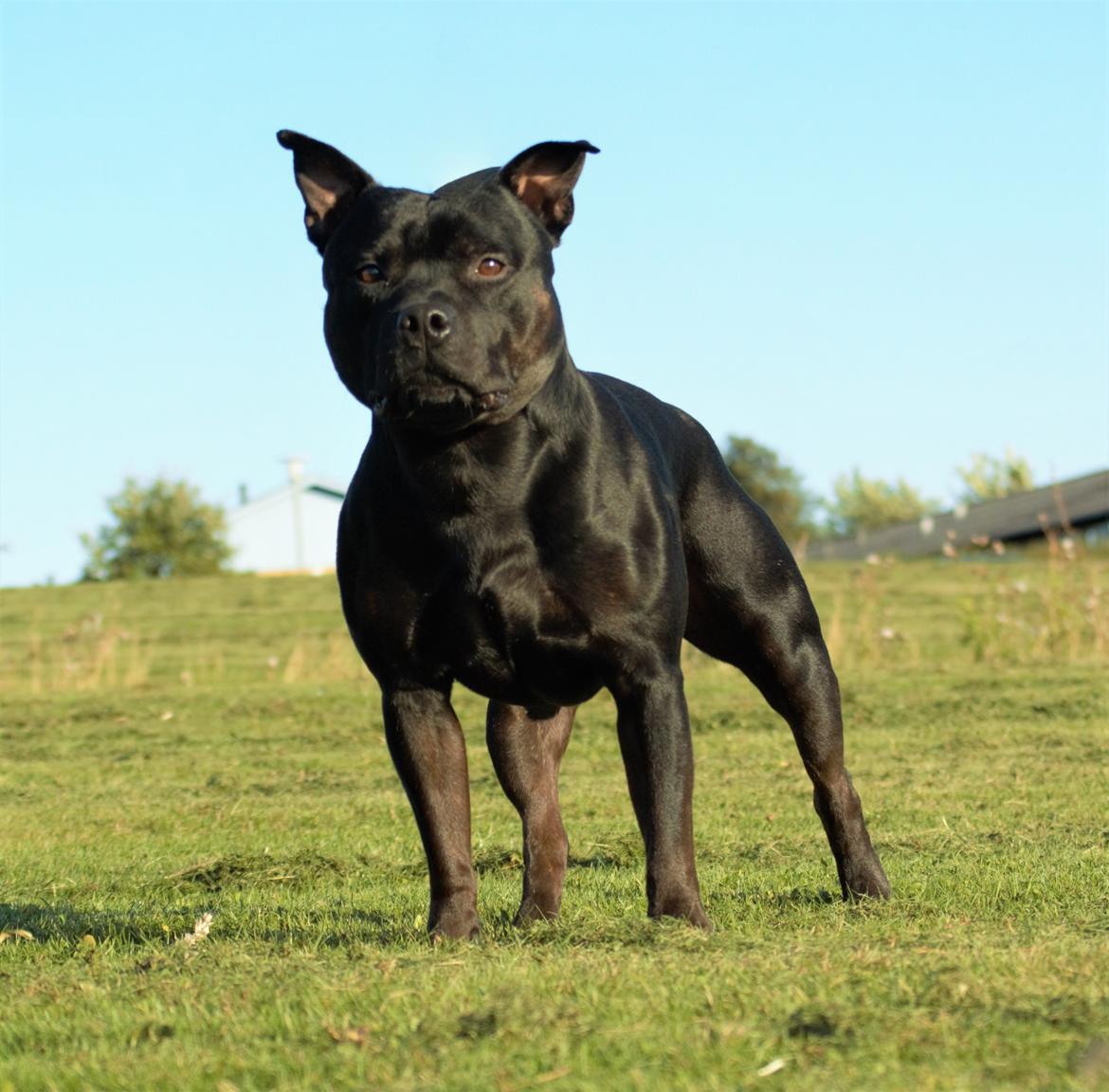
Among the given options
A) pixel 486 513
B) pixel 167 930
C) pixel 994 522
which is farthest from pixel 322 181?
pixel 994 522

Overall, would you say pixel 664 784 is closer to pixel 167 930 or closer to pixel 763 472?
pixel 167 930

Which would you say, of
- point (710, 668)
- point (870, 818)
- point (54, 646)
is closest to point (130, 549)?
point (54, 646)

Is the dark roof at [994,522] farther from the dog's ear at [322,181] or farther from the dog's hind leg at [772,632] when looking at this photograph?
the dog's ear at [322,181]

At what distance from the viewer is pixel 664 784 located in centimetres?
525

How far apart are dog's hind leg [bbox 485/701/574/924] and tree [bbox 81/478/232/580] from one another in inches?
1898

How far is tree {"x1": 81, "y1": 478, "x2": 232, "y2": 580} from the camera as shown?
177 ft

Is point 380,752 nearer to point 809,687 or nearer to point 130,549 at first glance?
point 809,687

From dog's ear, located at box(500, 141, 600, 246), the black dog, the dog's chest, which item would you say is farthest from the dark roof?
the dog's chest

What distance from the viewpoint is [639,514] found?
17.9 ft

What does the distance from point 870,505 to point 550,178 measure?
97.9m

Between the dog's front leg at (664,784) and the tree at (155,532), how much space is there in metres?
49.3

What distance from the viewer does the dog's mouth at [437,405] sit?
16.5ft

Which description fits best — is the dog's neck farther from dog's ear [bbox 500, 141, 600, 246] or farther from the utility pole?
the utility pole

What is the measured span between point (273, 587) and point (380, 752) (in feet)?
63.6
